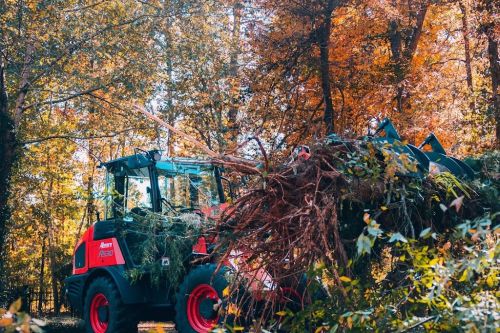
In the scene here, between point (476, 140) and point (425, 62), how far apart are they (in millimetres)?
3290

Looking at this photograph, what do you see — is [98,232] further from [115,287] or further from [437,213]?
[437,213]

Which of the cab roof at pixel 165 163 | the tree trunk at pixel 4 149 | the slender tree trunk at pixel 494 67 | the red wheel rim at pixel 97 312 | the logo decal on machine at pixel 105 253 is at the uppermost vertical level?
the slender tree trunk at pixel 494 67

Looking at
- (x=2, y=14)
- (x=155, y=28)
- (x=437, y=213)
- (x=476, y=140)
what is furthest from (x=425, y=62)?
(x=437, y=213)

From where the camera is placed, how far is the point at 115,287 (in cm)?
959

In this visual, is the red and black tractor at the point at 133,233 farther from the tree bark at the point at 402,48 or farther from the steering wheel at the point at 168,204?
the tree bark at the point at 402,48

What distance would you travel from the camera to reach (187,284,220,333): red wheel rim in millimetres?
8258

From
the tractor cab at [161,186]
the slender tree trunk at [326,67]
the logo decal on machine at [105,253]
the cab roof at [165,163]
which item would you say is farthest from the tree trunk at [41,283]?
the cab roof at [165,163]

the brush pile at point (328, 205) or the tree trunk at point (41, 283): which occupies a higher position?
the brush pile at point (328, 205)

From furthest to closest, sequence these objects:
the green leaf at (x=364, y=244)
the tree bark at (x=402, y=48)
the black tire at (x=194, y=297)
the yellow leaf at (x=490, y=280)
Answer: the tree bark at (x=402, y=48) → the black tire at (x=194, y=297) → the yellow leaf at (x=490, y=280) → the green leaf at (x=364, y=244)

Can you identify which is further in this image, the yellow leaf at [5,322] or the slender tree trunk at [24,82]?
the slender tree trunk at [24,82]

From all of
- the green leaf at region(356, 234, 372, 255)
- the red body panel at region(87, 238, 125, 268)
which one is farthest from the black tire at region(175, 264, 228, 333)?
the green leaf at region(356, 234, 372, 255)

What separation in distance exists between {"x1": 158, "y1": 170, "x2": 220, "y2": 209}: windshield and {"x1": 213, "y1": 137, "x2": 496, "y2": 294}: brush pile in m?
3.35

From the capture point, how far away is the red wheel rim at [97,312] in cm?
994

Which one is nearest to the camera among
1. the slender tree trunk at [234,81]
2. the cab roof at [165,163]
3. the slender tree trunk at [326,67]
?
the cab roof at [165,163]
